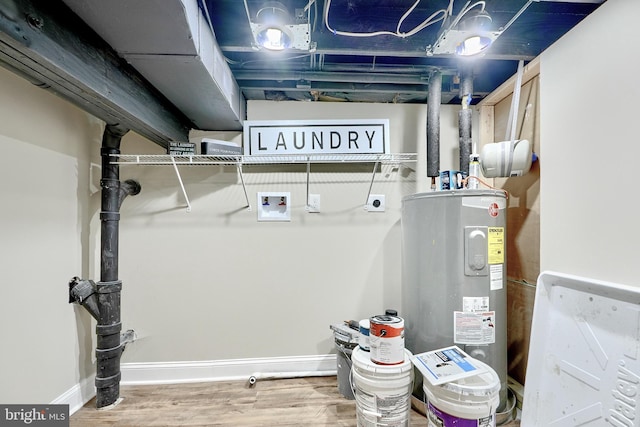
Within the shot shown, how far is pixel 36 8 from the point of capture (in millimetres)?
820

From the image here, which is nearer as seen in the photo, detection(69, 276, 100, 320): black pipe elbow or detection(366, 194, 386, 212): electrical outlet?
detection(69, 276, 100, 320): black pipe elbow

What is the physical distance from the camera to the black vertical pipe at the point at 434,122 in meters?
1.62

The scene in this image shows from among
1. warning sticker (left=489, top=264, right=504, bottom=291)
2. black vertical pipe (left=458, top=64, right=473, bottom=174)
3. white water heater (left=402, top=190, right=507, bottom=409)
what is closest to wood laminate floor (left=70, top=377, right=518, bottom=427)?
white water heater (left=402, top=190, right=507, bottom=409)

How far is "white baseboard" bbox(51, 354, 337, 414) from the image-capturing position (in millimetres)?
1764

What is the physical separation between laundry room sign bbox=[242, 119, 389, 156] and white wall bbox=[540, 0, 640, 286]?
3.03 feet

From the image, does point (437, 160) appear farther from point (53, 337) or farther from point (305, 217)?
point (53, 337)

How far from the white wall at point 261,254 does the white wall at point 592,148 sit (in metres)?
0.64

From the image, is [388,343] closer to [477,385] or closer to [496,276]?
[477,385]

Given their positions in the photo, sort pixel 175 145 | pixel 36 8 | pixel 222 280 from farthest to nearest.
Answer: pixel 222 280, pixel 175 145, pixel 36 8

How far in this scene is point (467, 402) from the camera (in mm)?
1064

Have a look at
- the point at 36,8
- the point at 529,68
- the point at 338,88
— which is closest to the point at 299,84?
the point at 338,88

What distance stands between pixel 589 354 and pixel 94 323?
2.73 meters

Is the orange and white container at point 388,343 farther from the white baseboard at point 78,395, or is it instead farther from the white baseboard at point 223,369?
the white baseboard at point 78,395

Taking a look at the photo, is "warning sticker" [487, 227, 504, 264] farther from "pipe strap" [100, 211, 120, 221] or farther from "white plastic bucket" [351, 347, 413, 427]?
"pipe strap" [100, 211, 120, 221]
